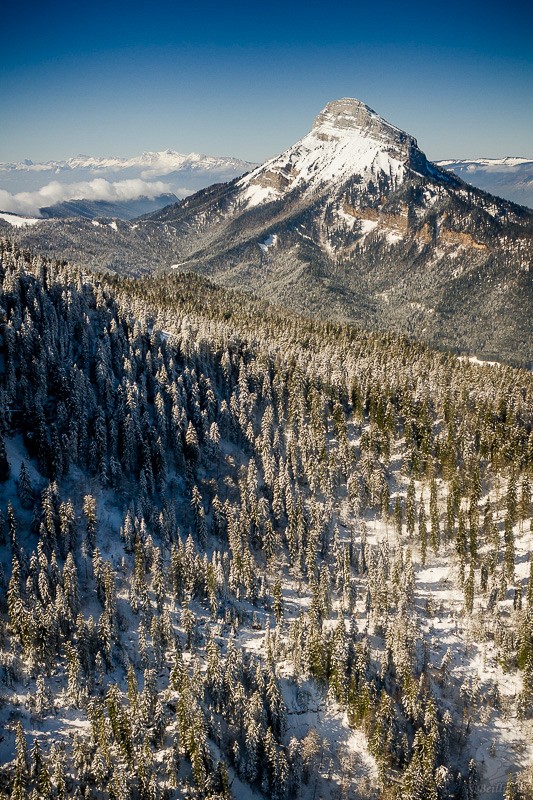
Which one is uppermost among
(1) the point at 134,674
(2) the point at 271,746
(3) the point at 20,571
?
(3) the point at 20,571

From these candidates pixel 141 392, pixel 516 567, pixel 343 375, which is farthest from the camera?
pixel 343 375

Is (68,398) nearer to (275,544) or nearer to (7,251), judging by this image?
(275,544)

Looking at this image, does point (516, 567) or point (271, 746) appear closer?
point (271, 746)

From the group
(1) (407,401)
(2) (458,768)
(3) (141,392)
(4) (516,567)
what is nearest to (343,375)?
(1) (407,401)

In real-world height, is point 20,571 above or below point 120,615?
above

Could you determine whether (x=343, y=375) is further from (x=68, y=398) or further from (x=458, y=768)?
(x=458, y=768)

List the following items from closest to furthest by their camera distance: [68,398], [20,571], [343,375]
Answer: [20,571] < [68,398] < [343,375]
